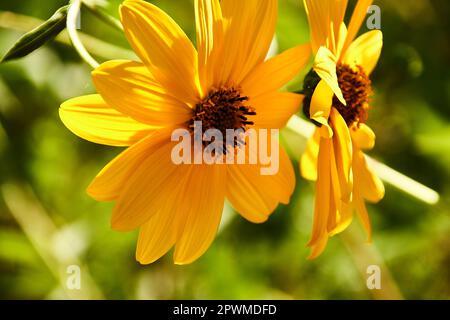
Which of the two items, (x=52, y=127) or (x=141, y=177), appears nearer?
(x=141, y=177)

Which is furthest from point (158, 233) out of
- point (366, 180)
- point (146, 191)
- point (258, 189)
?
point (366, 180)

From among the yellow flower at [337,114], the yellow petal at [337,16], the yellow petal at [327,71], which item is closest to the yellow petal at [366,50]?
the yellow flower at [337,114]

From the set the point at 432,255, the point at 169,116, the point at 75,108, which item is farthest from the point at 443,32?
the point at 75,108

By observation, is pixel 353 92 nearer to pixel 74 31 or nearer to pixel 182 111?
pixel 182 111

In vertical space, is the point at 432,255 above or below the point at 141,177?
above

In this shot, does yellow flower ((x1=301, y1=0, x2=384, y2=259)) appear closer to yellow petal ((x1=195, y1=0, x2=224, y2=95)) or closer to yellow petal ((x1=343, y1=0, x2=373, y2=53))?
yellow petal ((x1=343, y1=0, x2=373, y2=53))

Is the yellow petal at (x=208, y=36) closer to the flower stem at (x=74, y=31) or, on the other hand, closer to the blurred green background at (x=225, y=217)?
the flower stem at (x=74, y=31)
